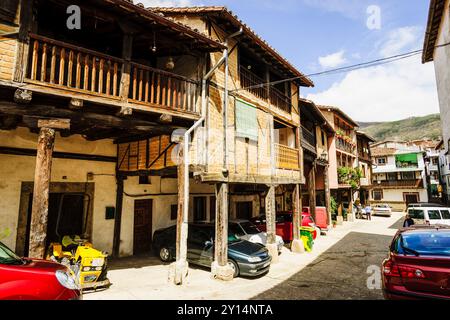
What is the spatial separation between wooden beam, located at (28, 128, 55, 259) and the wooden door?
601cm

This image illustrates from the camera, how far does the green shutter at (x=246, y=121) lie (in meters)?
9.95

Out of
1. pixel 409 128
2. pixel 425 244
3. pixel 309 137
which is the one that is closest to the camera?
pixel 425 244

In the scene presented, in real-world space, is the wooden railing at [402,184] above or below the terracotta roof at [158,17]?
below

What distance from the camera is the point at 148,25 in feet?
22.3

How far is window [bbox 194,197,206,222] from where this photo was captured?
48.2ft

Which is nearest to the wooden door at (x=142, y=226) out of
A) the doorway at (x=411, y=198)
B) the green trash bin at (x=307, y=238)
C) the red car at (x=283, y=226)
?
the red car at (x=283, y=226)

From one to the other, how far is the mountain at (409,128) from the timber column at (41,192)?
106911 mm

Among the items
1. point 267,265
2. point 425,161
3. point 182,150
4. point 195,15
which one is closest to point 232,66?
point 195,15

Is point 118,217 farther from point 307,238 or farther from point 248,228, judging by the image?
point 307,238

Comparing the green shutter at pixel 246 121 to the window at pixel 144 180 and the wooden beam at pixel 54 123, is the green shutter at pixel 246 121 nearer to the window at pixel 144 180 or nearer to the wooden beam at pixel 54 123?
the window at pixel 144 180

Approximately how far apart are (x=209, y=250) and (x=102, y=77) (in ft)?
21.0

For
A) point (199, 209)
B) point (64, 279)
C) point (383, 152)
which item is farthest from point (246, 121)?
point (383, 152)

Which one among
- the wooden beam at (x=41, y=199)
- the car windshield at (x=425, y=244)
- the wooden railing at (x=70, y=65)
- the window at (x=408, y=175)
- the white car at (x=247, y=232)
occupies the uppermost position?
the wooden railing at (x=70, y=65)

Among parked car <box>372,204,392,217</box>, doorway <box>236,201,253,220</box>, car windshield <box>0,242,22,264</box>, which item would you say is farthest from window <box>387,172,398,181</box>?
car windshield <box>0,242,22,264</box>
